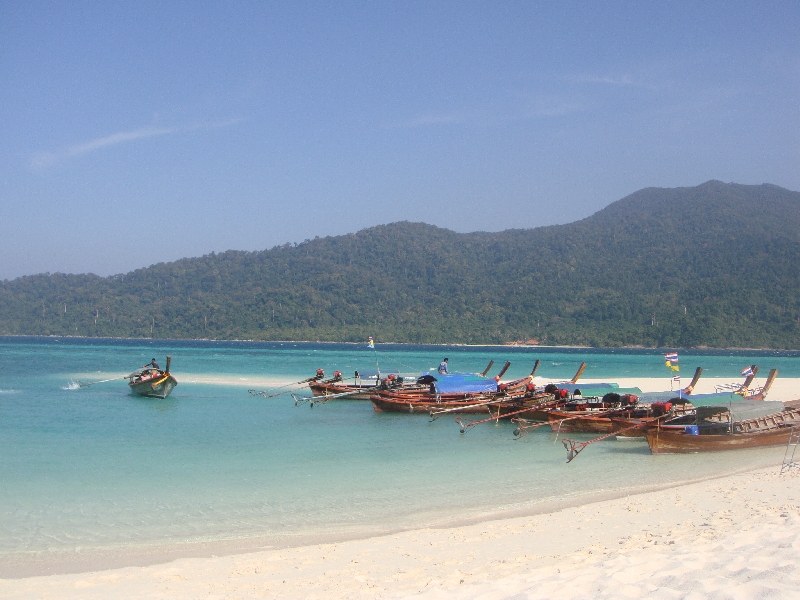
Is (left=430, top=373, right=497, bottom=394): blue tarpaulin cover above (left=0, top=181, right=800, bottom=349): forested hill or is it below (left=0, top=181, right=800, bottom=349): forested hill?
below

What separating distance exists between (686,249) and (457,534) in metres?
126

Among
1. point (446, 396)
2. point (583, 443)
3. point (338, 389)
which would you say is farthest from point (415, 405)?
point (583, 443)

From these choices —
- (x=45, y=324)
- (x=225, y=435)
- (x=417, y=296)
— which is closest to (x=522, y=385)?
(x=225, y=435)

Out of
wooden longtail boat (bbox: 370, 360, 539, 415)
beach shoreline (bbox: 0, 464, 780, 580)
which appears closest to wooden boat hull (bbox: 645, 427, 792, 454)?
beach shoreline (bbox: 0, 464, 780, 580)

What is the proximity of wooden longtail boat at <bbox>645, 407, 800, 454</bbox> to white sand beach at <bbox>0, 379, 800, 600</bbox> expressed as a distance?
5.18m

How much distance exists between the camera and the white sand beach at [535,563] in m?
5.99

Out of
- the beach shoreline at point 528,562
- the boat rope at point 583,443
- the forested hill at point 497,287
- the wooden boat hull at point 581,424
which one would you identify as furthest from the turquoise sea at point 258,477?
the forested hill at point 497,287

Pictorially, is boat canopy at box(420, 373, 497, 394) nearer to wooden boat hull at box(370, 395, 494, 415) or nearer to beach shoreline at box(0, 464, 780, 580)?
wooden boat hull at box(370, 395, 494, 415)

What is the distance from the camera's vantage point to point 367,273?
142625mm

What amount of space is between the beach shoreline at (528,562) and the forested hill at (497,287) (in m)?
A: 90.2

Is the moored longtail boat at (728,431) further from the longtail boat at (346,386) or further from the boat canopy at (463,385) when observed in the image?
the longtail boat at (346,386)

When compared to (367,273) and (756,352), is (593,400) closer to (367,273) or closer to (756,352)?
(756,352)

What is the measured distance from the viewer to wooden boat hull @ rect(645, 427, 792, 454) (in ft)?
52.2

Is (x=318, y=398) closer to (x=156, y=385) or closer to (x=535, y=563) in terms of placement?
(x=156, y=385)
